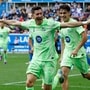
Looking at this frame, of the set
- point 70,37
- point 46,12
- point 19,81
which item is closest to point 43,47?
point 70,37

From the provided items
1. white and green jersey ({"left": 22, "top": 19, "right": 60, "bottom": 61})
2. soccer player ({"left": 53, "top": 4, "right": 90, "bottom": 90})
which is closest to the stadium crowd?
soccer player ({"left": 53, "top": 4, "right": 90, "bottom": 90})

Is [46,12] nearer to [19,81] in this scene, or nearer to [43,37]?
[19,81]

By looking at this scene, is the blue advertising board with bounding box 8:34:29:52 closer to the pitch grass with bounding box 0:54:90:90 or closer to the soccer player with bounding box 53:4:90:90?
the pitch grass with bounding box 0:54:90:90

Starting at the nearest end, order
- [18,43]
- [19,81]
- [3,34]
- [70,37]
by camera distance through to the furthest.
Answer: [70,37] < [19,81] < [3,34] < [18,43]

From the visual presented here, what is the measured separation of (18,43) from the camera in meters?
38.1

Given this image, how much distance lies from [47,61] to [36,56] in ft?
0.94

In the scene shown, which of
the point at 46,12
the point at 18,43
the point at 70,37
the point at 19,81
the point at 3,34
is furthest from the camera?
the point at 46,12

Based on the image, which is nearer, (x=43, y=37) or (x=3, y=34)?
(x=43, y=37)

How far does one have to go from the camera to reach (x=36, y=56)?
12320 millimetres

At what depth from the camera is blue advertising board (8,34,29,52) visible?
3809 cm

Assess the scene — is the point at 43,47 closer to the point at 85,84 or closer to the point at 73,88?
the point at 73,88

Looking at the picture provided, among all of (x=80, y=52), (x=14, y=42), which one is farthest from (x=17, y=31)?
(x=80, y=52)

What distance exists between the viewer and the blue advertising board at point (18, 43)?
38.1m

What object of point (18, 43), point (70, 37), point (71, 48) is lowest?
point (18, 43)
